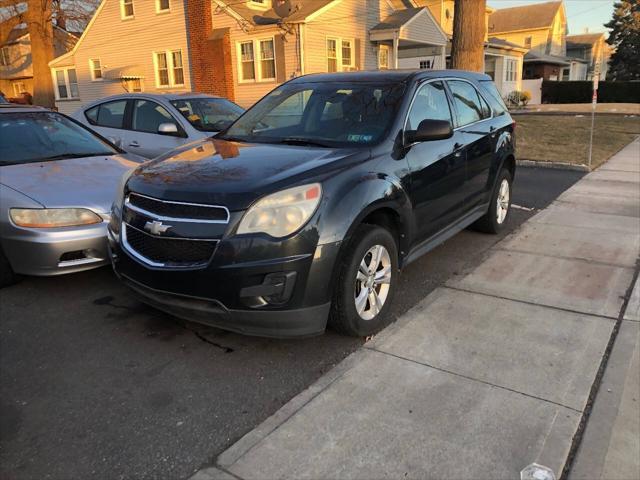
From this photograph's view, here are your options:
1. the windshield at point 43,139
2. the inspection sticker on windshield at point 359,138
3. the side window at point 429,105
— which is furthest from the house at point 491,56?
the inspection sticker on windshield at point 359,138

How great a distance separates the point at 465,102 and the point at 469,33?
673cm

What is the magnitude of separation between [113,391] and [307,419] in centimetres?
120

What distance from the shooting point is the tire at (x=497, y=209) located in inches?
237

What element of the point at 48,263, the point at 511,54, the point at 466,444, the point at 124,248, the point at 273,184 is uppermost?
the point at 511,54

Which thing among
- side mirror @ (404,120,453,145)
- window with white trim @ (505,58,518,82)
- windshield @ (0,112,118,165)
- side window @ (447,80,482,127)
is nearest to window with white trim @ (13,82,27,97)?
window with white trim @ (505,58,518,82)

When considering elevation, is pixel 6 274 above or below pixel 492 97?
below

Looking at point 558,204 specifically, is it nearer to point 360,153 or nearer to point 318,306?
point 360,153

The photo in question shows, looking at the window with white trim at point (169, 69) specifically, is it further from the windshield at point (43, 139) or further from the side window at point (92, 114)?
the windshield at point (43, 139)

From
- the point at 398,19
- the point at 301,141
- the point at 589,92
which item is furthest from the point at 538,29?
the point at 301,141

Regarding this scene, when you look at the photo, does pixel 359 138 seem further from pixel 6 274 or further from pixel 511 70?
pixel 511 70

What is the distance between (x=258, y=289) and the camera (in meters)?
3.16

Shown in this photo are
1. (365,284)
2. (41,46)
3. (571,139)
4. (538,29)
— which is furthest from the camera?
(538,29)

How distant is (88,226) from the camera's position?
14.8 ft

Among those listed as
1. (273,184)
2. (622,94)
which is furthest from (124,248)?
(622,94)
